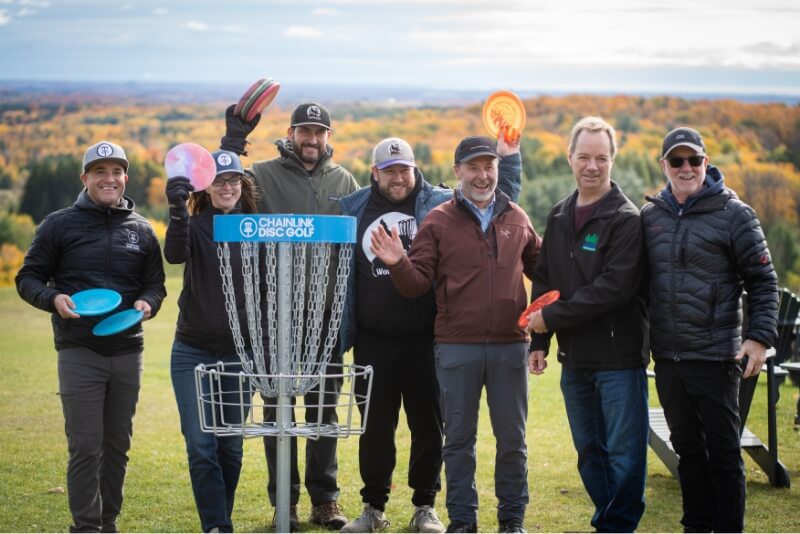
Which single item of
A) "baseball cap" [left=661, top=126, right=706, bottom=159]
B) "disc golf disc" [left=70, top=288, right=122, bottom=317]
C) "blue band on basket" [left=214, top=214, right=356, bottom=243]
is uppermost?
"baseball cap" [left=661, top=126, right=706, bottom=159]

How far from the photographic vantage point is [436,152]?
29703 mm

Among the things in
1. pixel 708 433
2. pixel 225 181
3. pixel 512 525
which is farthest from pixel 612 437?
pixel 225 181

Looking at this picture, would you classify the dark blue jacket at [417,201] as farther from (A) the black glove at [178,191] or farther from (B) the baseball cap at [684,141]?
(A) the black glove at [178,191]

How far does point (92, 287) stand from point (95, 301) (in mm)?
248

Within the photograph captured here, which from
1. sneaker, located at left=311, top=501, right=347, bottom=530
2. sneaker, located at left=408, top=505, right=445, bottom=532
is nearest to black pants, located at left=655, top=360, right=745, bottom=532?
sneaker, located at left=408, top=505, right=445, bottom=532

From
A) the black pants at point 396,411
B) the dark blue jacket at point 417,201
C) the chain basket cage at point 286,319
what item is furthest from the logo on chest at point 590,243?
the chain basket cage at point 286,319

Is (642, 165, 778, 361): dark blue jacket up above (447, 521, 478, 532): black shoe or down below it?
above

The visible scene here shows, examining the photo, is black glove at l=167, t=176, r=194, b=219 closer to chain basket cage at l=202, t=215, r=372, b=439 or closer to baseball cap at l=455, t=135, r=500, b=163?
chain basket cage at l=202, t=215, r=372, b=439

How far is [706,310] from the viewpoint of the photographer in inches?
195

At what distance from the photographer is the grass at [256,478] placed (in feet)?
21.2

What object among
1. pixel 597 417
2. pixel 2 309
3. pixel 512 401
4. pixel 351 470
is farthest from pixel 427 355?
pixel 2 309

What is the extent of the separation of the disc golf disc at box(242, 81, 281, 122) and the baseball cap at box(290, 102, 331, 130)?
288mm

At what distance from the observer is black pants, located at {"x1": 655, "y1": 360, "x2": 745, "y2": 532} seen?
5.01m

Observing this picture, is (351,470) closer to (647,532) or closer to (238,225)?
(647,532)
